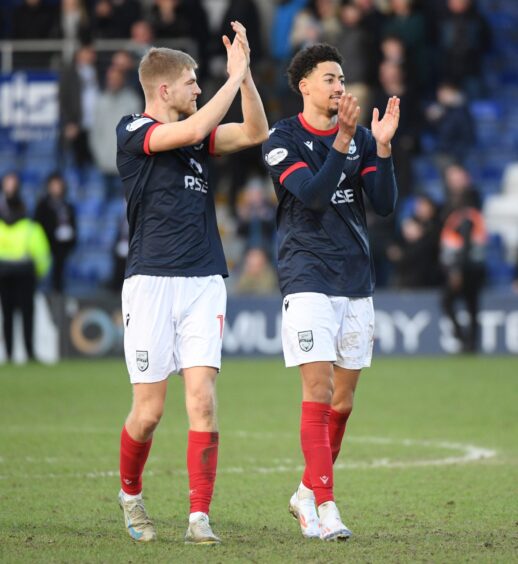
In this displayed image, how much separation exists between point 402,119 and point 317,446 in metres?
14.0

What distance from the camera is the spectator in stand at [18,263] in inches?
714

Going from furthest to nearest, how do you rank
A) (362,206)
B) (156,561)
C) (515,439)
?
(515,439) < (362,206) < (156,561)

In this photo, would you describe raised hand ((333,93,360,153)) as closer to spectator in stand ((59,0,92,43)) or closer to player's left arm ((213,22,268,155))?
player's left arm ((213,22,268,155))

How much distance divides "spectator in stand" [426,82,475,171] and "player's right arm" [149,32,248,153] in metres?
14.2

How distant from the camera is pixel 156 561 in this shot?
606 centimetres

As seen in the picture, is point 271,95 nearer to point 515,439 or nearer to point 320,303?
point 515,439

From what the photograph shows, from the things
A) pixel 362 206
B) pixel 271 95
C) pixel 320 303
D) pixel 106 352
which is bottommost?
pixel 106 352

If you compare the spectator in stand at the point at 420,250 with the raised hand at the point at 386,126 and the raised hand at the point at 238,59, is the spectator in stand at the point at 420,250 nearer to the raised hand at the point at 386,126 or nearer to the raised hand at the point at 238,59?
the raised hand at the point at 386,126

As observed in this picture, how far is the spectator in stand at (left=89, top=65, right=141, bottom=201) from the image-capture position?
20.4 meters

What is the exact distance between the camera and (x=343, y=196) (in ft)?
23.5

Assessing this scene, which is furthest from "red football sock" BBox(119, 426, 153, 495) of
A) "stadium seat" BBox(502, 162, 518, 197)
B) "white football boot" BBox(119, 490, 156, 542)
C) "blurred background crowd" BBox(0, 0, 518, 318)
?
"stadium seat" BBox(502, 162, 518, 197)

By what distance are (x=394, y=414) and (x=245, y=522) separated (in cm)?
567

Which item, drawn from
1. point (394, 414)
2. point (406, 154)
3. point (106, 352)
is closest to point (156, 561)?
point (394, 414)

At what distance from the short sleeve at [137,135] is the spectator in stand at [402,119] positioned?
13.0 m
